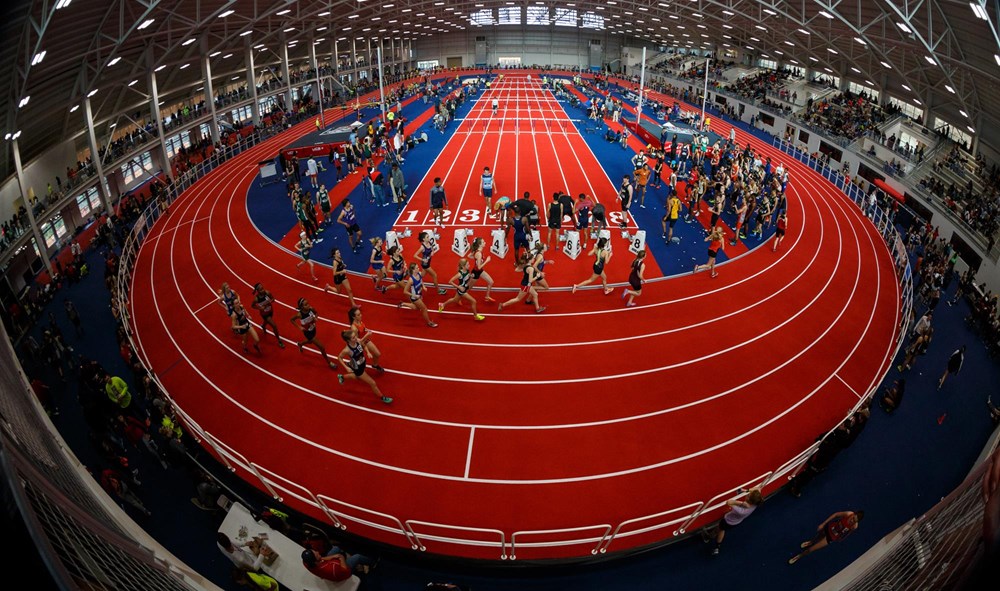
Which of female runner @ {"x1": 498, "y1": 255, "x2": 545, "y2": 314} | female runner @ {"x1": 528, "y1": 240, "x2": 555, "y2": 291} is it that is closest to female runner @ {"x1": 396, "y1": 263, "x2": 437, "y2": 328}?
female runner @ {"x1": 498, "y1": 255, "x2": 545, "y2": 314}

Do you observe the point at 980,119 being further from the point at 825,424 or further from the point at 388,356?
the point at 388,356

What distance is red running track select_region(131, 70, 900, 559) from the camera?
772cm

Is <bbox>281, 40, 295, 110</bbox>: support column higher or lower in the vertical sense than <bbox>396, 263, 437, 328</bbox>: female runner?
higher

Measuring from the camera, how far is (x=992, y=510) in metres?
1.26

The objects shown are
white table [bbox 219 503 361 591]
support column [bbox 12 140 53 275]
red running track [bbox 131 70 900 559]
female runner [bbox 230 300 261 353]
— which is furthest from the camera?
support column [bbox 12 140 53 275]

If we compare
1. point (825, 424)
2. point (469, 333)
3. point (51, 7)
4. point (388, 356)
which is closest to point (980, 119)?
point (825, 424)

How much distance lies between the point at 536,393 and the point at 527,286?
3172 mm

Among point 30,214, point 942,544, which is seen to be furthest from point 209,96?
point 942,544

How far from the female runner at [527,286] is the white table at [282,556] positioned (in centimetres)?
729

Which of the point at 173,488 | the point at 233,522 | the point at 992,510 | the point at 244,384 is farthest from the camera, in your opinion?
the point at 244,384

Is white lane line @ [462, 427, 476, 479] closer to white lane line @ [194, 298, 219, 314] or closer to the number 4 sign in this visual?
the number 4 sign

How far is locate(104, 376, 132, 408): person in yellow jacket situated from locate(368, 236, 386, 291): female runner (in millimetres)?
5959

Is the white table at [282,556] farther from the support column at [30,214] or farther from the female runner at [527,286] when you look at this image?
the support column at [30,214]

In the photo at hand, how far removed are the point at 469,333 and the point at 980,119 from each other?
87.9 ft
